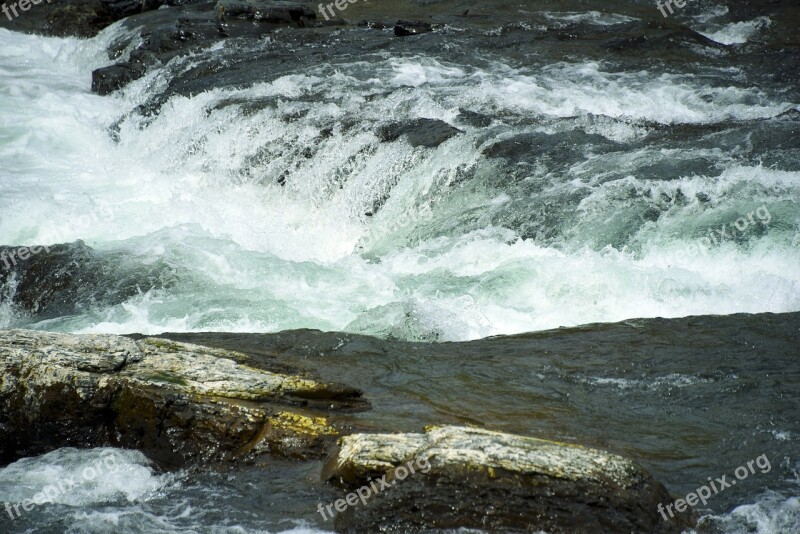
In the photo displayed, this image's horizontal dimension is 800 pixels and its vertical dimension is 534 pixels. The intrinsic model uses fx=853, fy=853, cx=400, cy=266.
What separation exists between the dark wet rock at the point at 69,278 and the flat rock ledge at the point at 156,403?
2672 millimetres

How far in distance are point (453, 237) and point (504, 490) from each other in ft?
16.7

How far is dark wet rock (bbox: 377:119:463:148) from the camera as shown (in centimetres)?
991

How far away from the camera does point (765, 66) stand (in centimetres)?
1303

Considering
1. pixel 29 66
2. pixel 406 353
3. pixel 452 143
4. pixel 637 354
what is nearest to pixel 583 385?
pixel 637 354

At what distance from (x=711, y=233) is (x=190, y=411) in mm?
5242

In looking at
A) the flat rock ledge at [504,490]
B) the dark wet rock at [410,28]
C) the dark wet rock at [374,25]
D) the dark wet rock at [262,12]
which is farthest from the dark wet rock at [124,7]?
the flat rock ledge at [504,490]

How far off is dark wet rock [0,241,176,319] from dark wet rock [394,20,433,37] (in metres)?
9.10

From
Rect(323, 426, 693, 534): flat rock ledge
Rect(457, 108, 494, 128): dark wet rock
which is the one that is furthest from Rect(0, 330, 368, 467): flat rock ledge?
Rect(457, 108, 494, 128): dark wet rock

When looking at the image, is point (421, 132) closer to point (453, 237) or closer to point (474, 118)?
point (474, 118)

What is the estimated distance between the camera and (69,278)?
778cm

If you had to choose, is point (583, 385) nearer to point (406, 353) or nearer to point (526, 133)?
point (406, 353)

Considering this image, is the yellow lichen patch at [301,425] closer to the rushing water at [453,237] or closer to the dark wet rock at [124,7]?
the rushing water at [453,237]

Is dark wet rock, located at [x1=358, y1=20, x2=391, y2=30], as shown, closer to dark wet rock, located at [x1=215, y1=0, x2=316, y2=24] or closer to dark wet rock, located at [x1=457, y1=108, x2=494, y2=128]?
dark wet rock, located at [x1=215, y1=0, x2=316, y2=24]

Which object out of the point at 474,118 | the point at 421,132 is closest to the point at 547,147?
the point at 474,118
